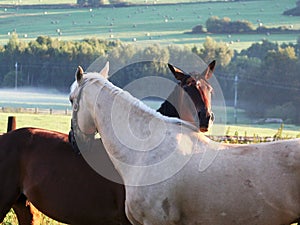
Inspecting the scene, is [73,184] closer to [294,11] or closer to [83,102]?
[83,102]

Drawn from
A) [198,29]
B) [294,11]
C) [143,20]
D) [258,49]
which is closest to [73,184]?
[258,49]

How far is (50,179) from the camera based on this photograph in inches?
292

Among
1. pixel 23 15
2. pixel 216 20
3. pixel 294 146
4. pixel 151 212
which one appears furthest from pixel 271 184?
pixel 23 15

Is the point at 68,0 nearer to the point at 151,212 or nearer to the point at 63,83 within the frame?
the point at 63,83

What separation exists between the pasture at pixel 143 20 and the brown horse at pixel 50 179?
6910 centimetres

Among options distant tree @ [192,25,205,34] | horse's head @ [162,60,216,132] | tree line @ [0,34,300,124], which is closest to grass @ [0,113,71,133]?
tree line @ [0,34,300,124]

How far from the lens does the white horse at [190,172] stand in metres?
5.81

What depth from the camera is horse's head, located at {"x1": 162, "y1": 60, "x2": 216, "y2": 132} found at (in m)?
7.62

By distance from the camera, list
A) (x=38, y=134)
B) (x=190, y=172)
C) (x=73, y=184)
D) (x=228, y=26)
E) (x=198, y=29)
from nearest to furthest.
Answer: (x=190, y=172) → (x=73, y=184) → (x=38, y=134) → (x=228, y=26) → (x=198, y=29)

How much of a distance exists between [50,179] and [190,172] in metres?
1.88

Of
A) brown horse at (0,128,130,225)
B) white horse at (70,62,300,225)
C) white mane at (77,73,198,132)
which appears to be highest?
white mane at (77,73,198,132)

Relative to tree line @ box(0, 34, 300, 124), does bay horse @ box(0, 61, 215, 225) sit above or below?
above

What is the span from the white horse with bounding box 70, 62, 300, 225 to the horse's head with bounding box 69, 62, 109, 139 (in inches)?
5.2

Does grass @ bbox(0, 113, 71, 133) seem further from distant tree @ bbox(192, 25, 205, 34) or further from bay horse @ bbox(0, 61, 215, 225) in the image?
distant tree @ bbox(192, 25, 205, 34)
